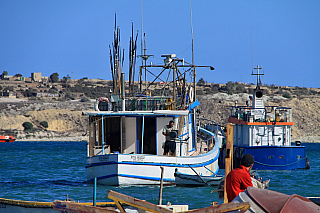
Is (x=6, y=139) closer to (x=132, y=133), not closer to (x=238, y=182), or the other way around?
(x=132, y=133)

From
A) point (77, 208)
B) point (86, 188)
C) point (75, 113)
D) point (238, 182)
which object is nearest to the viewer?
point (238, 182)

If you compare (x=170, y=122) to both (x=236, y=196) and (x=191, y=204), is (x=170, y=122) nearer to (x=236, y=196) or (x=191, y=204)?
(x=191, y=204)

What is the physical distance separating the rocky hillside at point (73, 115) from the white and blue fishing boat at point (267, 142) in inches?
2174

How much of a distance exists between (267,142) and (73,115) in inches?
2594

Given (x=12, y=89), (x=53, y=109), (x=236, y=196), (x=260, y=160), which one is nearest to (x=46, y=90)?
(x=12, y=89)

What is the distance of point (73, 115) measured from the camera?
90938 mm

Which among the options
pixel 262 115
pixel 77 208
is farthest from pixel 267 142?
pixel 77 208

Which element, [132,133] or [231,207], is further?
[132,133]

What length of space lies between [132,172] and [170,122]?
A: 2.66 metres

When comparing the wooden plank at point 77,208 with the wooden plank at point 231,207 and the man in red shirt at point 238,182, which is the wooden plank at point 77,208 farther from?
the man in red shirt at point 238,182

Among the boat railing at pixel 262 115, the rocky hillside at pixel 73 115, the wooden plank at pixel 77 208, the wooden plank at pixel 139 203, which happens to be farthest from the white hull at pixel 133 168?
the rocky hillside at pixel 73 115

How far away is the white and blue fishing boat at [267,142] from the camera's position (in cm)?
2852

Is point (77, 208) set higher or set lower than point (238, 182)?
lower

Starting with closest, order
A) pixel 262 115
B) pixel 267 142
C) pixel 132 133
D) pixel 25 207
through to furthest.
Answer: pixel 25 207 < pixel 132 133 < pixel 267 142 < pixel 262 115
